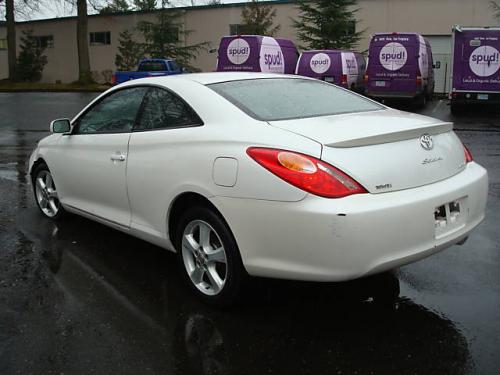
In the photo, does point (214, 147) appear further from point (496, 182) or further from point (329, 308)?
point (496, 182)

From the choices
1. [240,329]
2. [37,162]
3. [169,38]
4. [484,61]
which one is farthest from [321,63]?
[169,38]

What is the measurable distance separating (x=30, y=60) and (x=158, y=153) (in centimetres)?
4231

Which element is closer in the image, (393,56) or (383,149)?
(383,149)

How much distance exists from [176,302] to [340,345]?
1.14m

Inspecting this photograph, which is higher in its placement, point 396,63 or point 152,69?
point 396,63

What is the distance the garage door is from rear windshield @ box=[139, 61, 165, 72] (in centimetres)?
1279

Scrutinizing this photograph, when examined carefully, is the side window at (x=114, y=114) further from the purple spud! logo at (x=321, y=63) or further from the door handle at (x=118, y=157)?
the purple spud! logo at (x=321, y=63)

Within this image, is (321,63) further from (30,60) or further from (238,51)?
(30,60)

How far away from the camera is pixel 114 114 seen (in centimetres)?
462

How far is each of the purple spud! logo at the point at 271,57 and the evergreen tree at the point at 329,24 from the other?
9908mm

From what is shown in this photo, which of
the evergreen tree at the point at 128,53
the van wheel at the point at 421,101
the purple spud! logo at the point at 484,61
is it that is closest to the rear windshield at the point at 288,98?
the purple spud! logo at the point at 484,61

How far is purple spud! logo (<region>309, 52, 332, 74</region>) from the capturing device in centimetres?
1878

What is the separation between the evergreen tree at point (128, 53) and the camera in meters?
38.4

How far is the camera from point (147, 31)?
37625mm
